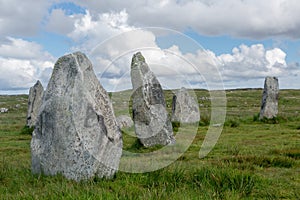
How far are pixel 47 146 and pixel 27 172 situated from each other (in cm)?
77

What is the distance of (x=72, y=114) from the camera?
26.7 ft

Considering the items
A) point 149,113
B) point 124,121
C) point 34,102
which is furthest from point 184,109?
point 149,113

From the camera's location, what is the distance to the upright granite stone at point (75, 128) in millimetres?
8039

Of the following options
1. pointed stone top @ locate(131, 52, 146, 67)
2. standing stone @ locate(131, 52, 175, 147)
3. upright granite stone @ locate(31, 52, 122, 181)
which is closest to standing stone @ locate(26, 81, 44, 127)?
pointed stone top @ locate(131, 52, 146, 67)

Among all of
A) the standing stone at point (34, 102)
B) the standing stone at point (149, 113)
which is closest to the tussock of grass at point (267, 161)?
the standing stone at point (149, 113)

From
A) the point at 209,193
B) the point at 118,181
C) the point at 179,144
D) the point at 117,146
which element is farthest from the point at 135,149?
the point at 209,193

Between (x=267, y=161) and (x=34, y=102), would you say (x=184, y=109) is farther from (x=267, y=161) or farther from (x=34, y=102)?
(x=267, y=161)

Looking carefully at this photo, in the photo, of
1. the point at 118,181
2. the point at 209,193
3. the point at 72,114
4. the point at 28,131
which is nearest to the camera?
the point at 209,193

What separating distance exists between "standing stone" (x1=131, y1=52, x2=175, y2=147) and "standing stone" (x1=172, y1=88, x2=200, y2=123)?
7348 mm

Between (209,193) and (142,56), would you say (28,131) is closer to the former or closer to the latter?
(142,56)

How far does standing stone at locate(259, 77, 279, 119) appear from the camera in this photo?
2462cm

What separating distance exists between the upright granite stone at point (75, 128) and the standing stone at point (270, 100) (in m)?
17.5

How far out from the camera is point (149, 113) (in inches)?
594

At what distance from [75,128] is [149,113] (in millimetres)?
7153
